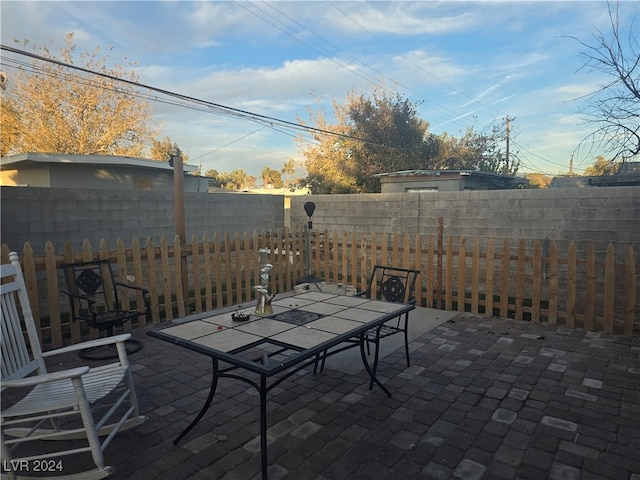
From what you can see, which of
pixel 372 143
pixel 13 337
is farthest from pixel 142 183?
pixel 13 337

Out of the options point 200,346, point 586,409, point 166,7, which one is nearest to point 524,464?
point 586,409

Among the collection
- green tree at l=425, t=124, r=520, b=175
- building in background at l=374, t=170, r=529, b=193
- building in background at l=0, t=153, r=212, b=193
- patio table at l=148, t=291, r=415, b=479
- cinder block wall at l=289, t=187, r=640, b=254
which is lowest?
patio table at l=148, t=291, r=415, b=479

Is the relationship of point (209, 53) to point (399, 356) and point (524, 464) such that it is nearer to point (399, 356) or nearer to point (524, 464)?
point (399, 356)

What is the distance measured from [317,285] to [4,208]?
18.3ft

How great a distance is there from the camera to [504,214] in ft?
24.9

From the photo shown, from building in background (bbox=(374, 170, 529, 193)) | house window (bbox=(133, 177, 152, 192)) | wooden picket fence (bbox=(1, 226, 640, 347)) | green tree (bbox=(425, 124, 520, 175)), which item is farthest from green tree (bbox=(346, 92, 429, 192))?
wooden picket fence (bbox=(1, 226, 640, 347))

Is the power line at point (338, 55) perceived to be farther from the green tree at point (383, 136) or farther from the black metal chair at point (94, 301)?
the black metal chair at point (94, 301)

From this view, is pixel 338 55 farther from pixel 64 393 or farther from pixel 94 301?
pixel 64 393

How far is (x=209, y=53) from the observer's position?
10.9m

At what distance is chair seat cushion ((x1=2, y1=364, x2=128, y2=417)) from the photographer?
196cm

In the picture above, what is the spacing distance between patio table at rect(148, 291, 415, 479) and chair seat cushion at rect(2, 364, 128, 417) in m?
0.38

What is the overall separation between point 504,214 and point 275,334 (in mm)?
6599

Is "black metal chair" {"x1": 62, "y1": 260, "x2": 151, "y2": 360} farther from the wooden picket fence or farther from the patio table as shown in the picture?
the patio table

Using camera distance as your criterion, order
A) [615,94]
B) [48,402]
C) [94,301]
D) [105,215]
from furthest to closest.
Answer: [105,215] → [615,94] → [94,301] → [48,402]
